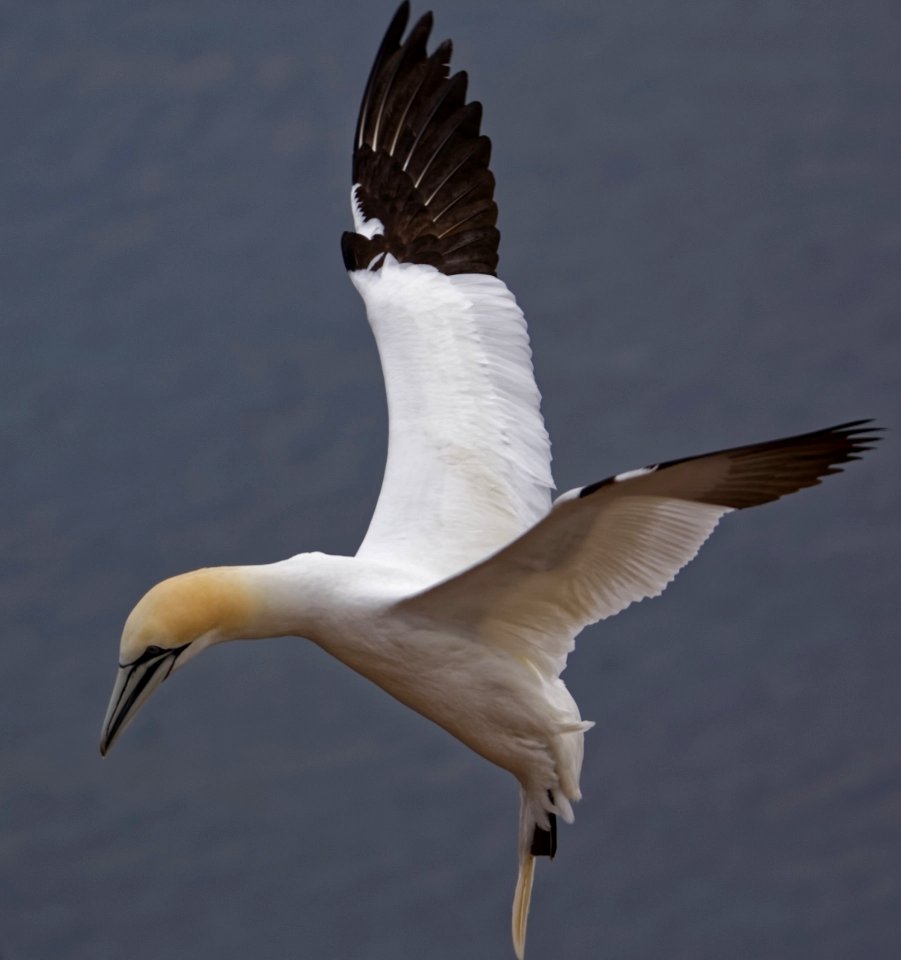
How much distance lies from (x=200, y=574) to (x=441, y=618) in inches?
29.8

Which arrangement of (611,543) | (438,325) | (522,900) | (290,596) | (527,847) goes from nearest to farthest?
(611,543)
(290,596)
(527,847)
(522,900)
(438,325)

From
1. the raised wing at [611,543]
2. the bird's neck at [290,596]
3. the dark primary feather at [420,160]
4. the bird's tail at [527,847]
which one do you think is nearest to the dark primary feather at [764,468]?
the raised wing at [611,543]

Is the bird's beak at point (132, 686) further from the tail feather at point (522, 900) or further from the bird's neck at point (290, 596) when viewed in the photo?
the tail feather at point (522, 900)

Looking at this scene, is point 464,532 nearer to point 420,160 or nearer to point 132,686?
point 132,686

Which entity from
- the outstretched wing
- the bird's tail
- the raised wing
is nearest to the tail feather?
the bird's tail

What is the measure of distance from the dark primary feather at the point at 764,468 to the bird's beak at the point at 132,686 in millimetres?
1518

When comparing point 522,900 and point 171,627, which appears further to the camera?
point 522,900

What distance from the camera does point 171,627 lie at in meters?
6.20

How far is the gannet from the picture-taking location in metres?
5.97

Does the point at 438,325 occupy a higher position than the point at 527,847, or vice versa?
the point at 438,325

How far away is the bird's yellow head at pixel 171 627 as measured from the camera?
6.20 meters

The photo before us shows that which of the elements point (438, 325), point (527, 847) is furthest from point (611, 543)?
point (438, 325)

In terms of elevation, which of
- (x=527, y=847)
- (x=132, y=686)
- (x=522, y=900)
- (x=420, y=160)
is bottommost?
(x=522, y=900)

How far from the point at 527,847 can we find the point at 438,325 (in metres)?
1.96
